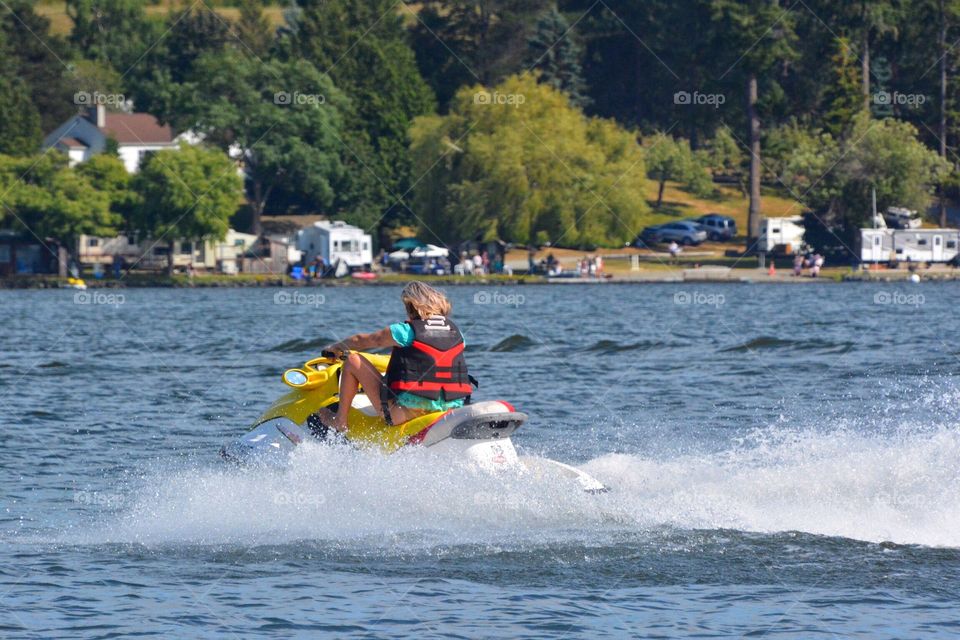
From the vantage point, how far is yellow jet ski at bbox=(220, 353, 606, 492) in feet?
39.9

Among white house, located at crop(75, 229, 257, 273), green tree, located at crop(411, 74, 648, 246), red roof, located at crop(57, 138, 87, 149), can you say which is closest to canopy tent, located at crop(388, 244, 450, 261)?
green tree, located at crop(411, 74, 648, 246)

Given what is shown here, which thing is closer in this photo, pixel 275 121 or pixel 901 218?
pixel 901 218

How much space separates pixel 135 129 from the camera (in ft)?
332

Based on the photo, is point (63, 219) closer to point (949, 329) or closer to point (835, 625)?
point (949, 329)

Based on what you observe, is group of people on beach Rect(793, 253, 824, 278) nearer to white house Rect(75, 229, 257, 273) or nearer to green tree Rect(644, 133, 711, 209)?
green tree Rect(644, 133, 711, 209)

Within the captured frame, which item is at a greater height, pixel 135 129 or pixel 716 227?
pixel 135 129

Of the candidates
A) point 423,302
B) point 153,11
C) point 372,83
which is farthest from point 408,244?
point 153,11

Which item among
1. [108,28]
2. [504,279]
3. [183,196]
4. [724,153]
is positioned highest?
[108,28]

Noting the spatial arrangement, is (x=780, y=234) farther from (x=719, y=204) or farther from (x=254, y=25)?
(x=254, y=25)

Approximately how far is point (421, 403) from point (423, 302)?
833mm

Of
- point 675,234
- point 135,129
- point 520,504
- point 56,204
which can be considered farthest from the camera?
point 135,129

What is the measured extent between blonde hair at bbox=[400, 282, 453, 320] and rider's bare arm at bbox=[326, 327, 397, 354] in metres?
0.27

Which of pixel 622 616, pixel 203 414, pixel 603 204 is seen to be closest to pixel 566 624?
pixel 622 616

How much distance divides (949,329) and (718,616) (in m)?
30.2
